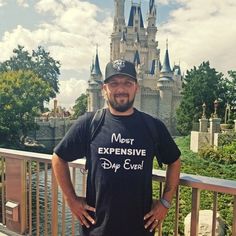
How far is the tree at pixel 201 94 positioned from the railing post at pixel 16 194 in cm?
2624

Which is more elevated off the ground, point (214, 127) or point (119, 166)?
point (119, 166)

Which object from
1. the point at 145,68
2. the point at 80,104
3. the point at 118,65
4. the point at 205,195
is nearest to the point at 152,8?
the point at 145,68

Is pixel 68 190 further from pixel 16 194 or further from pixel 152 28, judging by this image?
pixel 152 28

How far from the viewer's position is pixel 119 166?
1.67 metres

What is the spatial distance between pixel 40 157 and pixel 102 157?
3.08ft

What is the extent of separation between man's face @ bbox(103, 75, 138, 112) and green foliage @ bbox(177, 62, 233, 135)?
2687cm

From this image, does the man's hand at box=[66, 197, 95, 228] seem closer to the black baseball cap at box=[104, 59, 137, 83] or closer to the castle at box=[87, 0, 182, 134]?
the black baseball cap at box=[104, 59, 137, 83]

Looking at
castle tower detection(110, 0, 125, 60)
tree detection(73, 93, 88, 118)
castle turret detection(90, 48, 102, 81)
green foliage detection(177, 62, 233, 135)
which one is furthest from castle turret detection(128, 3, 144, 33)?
green foliage detection(177, 62, 233, 135)

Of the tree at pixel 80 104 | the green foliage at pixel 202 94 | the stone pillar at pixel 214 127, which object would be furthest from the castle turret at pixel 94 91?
the stone pillar at pixel 214 127

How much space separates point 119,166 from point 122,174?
0.16 ft

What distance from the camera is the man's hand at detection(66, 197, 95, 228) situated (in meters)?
1.77

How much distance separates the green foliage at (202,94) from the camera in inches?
1111


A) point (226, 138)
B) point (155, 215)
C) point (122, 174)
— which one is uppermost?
point (122, 174)

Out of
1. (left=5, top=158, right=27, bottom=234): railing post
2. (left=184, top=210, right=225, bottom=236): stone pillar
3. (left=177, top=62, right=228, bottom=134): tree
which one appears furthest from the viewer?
(left=177, top=62, right=228, bottom=134): tree
